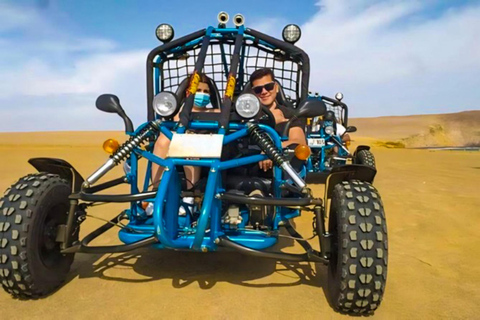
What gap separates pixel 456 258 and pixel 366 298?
1.83 meters

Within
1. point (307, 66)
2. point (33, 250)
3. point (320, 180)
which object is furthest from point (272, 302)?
point (320, 180)

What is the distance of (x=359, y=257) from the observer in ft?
8.77

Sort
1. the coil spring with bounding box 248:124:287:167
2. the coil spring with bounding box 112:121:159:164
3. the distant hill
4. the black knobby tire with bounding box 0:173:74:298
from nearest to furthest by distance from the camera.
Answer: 1. the black knobby tire with bounding box 0:173:74:298
2. the coil spring with bounding box 248:124:287:167
3. the coil spring with bounding box 112:121:159:164
4. the distant hill

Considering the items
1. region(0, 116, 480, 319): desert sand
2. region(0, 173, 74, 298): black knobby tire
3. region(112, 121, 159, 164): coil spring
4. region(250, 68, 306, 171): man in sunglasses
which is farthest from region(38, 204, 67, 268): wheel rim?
region(250, 68, 306, 171): man in sunglasses

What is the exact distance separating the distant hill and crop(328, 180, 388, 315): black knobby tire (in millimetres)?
37665

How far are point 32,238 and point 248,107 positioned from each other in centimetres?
176

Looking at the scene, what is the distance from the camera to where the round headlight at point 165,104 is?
10.8 ft

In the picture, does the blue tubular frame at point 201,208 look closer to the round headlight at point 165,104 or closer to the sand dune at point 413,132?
the round headlight at point 165,104

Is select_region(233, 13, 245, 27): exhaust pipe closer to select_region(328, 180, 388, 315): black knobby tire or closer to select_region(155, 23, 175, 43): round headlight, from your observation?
select_region(155, 23, 175, 43): round headlight

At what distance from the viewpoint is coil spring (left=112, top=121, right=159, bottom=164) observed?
3.12m

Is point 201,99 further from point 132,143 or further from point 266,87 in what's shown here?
point 132,143

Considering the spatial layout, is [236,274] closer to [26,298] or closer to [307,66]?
[26,298]

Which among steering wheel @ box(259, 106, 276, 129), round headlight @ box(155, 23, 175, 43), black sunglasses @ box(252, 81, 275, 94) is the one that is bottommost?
steering wheel @ box(259, 106, 276, 129)

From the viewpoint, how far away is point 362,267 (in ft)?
8.75
